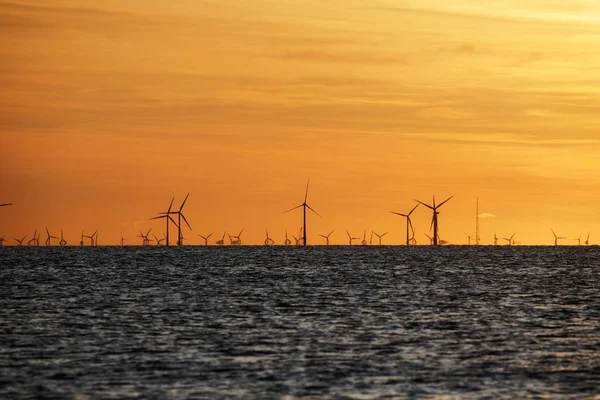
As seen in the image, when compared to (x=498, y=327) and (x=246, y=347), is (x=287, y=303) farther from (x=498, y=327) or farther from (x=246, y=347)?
(x=246, y=347)

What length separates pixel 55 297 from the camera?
114500 mm

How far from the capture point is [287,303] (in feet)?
348

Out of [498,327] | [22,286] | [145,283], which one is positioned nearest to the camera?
[498,327]

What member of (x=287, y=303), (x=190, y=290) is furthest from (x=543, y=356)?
(x=190, y=290)

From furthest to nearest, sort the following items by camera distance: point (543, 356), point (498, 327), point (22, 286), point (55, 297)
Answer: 1. point (22, 286)
2. point (55, 297)
3. point (498, 327)
4. point (543, 356)

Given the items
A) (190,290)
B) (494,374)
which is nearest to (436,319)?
(494,374)

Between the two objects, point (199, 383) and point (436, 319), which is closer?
point (199, 383)

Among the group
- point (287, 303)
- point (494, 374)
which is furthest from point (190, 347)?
point (287, 303)

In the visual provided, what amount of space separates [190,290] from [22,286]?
78.3ft

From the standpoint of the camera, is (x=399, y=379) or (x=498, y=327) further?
(x=498, y=327)

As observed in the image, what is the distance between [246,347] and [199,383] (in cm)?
1412

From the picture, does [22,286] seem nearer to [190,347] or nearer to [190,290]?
[190,290]

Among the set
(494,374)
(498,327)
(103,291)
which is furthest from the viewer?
(103,291)

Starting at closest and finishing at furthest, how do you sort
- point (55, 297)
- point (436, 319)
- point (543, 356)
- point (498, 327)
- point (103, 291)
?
point (543, 356)
point (498, 327)
point (436, 319)
point (55, 297)
point (103, 291)
